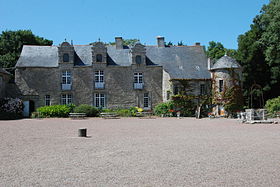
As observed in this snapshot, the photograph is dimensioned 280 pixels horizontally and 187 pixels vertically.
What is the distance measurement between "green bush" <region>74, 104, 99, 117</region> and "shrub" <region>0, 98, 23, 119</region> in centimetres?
490

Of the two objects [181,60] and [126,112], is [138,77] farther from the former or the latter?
[181,60]

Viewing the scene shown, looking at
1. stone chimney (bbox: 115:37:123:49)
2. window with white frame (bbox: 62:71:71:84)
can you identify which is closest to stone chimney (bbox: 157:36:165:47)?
stone chimney (bbox: 115:37:123:49)

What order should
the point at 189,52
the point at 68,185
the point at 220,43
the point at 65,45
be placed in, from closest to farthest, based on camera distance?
the point at 68,185, the point at 65,45, the point at 189,52, the point at 220,43

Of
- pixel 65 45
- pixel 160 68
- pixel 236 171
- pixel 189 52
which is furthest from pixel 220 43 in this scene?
pixel 236 171

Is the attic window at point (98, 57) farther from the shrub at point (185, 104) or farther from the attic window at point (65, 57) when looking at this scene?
the shrub at point (185, 104)

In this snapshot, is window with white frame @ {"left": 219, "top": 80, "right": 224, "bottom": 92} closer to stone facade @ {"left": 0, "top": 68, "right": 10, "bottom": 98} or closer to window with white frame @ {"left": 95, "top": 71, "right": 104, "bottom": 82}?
window with white frame @ {"left": 95, "top": 71, "right": 104, "bottom": 82}

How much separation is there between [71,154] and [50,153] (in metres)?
0.61

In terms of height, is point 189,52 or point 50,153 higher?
point 189,52

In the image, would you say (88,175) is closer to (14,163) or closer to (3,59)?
(14,163)

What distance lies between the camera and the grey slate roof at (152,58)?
91.2ft

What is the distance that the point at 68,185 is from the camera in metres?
4.92

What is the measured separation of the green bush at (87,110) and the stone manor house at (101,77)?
207cm

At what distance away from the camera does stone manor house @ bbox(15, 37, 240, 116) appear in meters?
Result: 27.4

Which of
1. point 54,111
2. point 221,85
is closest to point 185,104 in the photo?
point 221,85
